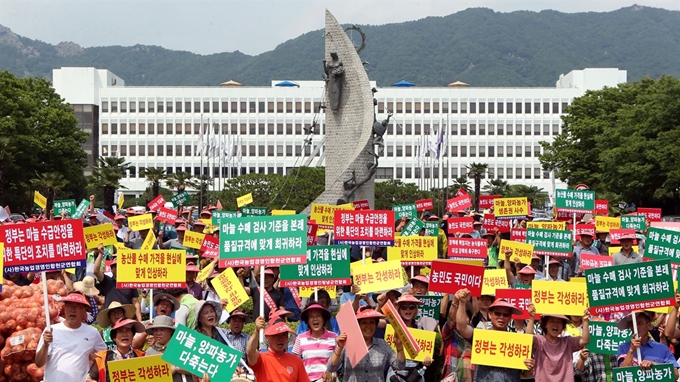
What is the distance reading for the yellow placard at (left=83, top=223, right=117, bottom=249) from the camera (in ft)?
53.7

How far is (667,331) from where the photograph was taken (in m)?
10.4

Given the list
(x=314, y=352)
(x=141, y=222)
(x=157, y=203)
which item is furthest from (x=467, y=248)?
(x=157, y=203)

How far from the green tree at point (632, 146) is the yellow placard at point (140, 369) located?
43.5 meters

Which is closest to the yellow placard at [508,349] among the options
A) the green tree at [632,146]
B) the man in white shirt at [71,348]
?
the man in white shirt at [71,348]

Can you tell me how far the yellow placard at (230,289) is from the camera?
38.2 ft

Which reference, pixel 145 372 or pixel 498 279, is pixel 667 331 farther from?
pixel 145 372

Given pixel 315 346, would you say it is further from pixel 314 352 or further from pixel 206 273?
pixel 206 273

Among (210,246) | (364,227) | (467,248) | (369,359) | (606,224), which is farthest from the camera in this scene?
(606,224)

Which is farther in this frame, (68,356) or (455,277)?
(455,277)

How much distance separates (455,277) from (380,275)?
4.59 feet

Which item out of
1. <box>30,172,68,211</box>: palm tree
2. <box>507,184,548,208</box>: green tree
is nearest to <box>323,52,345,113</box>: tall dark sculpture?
<box>30,172,68,211</box>: palm tree

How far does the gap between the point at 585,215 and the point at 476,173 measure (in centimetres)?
4578

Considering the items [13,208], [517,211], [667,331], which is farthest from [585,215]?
[13,208]

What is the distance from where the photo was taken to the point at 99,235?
16.5 m
